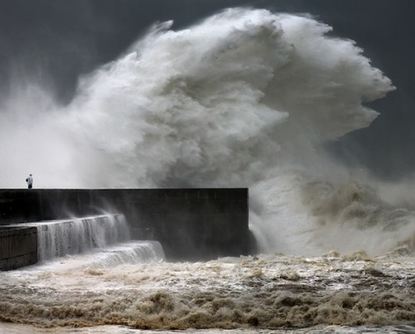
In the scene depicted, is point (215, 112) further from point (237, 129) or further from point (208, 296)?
point (208, 296)

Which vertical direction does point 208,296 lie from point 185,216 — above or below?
below

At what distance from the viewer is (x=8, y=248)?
9195 mm

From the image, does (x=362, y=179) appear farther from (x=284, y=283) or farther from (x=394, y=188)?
(x=284, y=283)

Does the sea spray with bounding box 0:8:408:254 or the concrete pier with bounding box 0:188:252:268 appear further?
the sea spray with bounding box 0:8:408:254

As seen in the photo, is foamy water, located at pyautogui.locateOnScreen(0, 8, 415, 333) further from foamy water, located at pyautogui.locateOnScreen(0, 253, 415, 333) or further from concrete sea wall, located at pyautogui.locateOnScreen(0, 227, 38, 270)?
foamy water, located at pyautogui.locateOnScreen(0, 253, 415, 333)

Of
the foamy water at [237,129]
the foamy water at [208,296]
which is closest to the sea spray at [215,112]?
the foamy water at [237,129]

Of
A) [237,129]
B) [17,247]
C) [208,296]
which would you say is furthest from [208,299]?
[237,129]

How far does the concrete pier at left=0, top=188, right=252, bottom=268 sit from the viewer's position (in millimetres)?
14570

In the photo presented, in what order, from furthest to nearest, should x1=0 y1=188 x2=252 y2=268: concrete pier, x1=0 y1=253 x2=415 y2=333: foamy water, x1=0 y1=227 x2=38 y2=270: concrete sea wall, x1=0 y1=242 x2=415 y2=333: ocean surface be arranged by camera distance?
x1=0 y1=188 x2=252 y2=268: concrete pier, x1=0 y1=227 x2=38 y2=270: concrete sea wall, x1=0 y1=253 x2=415 y2=333: foamy water, x1=0 y1=242 x2=415 y2=333: ocean surface

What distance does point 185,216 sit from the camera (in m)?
14.7

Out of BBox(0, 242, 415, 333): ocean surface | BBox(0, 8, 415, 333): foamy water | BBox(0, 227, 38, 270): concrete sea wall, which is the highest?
BBox(0, 8, 415, 333): foamy water

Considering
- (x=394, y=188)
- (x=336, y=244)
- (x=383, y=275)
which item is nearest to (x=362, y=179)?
(x=394, y=188)

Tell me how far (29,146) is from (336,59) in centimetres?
963

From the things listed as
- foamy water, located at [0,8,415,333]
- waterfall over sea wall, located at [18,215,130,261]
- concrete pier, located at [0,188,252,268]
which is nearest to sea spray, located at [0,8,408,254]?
foamy water, located at [0,8,415,333]
